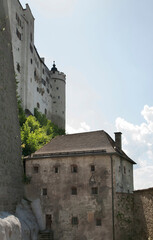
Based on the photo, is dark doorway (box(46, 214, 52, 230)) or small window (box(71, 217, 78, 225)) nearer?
small window (box(71, 217, 78, 225))

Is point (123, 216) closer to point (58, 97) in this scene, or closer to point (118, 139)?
point (118, 139)

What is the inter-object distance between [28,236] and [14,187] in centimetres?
423

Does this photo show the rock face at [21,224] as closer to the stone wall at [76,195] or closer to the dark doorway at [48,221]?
the dark doorway at [48,221]

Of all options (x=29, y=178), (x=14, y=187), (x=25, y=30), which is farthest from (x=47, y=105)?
(x=14, y=187)

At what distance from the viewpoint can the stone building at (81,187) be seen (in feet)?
87.7

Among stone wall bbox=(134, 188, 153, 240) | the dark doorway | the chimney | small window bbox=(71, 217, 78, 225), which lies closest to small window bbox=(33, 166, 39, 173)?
the dark doorway

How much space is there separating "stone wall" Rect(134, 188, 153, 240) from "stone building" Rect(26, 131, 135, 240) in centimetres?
74

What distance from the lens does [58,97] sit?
75812mm

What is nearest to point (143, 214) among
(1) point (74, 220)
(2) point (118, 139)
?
(1) point (74, 220)

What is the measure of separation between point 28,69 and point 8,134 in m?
34.6

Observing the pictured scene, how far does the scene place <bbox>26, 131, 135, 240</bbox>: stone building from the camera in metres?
26.7

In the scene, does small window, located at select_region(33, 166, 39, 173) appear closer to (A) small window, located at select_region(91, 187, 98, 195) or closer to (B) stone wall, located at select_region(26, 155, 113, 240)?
(B) stone wall, located at select_region(26, 155, 113, 240)

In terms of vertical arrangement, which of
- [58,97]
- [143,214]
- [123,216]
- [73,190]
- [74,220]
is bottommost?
[74,220]

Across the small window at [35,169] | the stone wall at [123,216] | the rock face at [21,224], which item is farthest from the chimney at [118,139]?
the rock face at [21,224]
